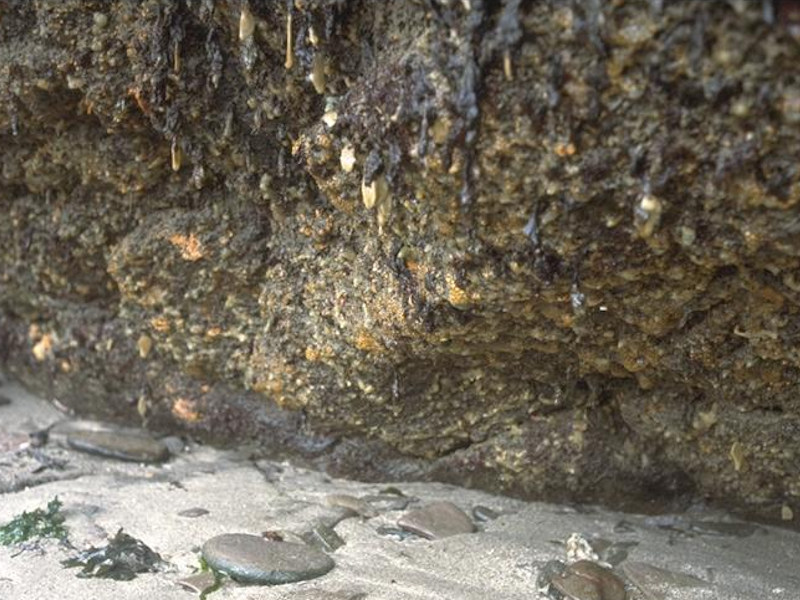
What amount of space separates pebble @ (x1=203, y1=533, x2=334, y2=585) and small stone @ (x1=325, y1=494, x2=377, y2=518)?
36cm

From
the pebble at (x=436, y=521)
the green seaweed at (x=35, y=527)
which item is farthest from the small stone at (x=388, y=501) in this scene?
the green seaweed at (x=35, y=527)

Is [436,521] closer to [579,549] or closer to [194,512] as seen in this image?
[579,549]

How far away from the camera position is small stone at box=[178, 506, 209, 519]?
9.36ft

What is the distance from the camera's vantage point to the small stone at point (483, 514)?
9.80 feet

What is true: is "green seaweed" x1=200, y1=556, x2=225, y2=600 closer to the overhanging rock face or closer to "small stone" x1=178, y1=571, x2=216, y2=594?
"small stone" x1=178, y1=571, x2=216, y2=594

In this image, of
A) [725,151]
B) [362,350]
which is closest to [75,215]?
[362,350]

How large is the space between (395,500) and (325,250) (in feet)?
3.10

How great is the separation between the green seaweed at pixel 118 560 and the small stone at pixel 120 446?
2.33ft

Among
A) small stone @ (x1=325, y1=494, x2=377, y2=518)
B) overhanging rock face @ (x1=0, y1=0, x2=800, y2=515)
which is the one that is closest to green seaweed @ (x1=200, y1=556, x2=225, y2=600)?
small stone @ (x1=325, y1=494, x2=377, y2=518)

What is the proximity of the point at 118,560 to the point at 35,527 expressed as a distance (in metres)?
0.34

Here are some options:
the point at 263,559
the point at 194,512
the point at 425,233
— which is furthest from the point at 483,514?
the point at 425,233

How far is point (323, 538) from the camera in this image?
2.74 meters

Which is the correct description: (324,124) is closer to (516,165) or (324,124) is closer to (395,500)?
(516,165)

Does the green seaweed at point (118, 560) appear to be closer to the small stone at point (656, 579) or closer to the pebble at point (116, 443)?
the pebble at point (116, 443)
